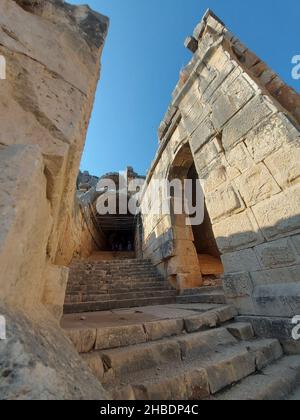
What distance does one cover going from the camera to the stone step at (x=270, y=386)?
4.09ft

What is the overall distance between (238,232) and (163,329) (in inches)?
62.4

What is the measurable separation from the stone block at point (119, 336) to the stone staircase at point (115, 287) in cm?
211

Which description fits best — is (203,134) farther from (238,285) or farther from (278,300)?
(278,300)

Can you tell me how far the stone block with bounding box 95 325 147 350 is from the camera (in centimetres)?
150

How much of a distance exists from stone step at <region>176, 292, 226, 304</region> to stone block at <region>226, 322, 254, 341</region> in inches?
34.0

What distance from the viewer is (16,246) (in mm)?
764

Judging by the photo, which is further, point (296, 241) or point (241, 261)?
point (241, 261)

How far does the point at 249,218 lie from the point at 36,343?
2574 millimetres

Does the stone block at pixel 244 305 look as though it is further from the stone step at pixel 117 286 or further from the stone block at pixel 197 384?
the stone step at pixel 117 286

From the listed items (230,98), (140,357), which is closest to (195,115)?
(230,98)

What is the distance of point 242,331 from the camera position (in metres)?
2.04

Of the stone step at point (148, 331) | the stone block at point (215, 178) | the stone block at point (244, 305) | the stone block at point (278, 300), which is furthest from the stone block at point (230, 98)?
the stone step at point (148, 331)
